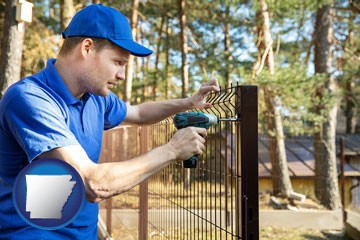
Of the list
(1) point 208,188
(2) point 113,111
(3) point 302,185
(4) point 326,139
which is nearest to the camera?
(2) point 113,111

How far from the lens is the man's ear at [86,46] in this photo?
76.8 inches

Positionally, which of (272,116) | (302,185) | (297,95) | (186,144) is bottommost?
(302,185)

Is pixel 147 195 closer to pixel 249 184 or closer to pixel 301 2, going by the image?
pixel 249 184

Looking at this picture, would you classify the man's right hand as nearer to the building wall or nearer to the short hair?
the short hair

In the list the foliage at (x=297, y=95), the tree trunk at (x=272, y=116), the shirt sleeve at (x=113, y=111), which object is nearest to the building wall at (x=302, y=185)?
the tree trunk at (x=272, y=116)

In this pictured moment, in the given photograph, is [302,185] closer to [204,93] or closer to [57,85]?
[204,93]

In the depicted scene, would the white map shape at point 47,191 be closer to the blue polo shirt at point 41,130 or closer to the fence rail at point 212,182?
the blue polo shirt at point 41,130

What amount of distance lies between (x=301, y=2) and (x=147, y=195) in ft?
26.2

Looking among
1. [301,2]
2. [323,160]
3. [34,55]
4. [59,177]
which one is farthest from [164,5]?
[59,177]

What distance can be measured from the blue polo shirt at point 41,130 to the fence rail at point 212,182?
65 centimetres

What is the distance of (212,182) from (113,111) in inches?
27.9

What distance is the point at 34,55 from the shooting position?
12695 millimetres

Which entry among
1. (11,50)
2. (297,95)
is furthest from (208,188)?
(297,95)

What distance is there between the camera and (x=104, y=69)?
2008mm
